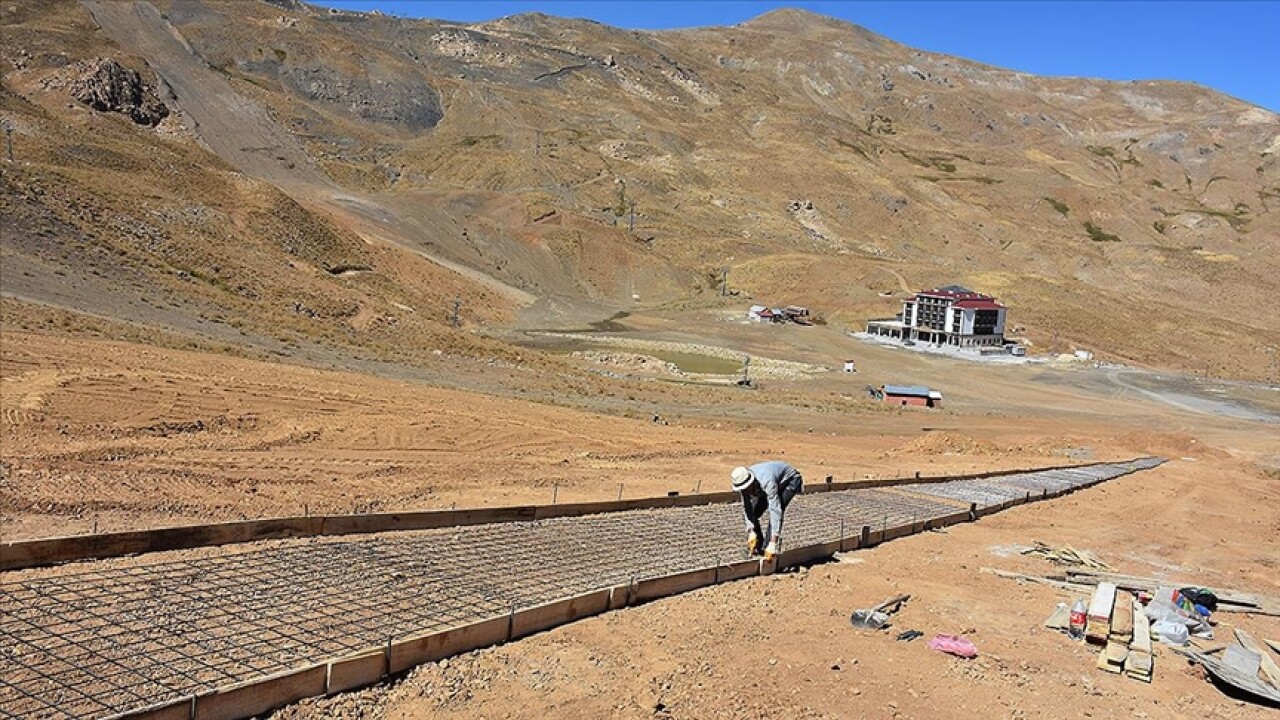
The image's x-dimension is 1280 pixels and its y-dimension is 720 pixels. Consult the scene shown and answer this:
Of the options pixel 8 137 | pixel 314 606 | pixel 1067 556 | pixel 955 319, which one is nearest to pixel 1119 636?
pixel 1067 556

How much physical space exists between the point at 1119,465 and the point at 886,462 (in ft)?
21.9

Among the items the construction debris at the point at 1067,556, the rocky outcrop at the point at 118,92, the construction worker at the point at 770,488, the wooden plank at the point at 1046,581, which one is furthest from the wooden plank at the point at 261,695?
the rocky outcrop at the point at 118,92

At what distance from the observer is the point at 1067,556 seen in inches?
465

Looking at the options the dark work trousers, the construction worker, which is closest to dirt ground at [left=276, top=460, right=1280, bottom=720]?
the construction worker

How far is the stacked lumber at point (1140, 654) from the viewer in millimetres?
7266

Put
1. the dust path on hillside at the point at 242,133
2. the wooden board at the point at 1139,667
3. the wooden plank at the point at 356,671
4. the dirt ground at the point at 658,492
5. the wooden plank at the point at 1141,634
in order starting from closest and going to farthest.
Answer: the wooden plank at the point at 356,671, the dirt ground at the point at 658,492, the wooden board at the point at 1139,667, the wooden plank at the point at 1141,634, the dust path on hillside at the point at 242,133

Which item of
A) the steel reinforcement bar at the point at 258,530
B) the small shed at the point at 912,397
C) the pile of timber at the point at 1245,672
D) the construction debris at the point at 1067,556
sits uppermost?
the small shed at the point at 912,397

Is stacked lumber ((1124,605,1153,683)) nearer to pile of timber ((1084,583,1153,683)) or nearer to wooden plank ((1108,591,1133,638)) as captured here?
pile of timber ((1084,583,1153,683))

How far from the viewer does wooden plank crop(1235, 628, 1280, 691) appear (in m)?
7.43

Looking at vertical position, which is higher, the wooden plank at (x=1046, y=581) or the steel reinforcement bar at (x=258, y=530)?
the steel reinforcement bar at (x=258, y=530)

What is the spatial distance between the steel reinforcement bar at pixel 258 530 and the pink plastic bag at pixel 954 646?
208 inches

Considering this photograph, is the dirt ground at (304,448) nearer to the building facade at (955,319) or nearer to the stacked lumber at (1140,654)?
the stacked lumber at (1140,654)

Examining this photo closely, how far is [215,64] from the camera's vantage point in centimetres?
8956

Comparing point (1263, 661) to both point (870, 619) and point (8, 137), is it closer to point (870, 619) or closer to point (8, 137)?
point (870, 619)
